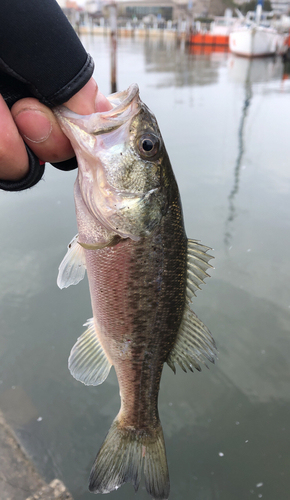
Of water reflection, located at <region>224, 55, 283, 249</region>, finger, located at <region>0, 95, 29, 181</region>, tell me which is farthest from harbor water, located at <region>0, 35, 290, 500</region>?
finger, located at <region>0, 95, 29, 181</region>

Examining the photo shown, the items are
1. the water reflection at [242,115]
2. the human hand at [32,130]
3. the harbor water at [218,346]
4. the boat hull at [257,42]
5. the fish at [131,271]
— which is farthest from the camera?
the boat hull at [257,42]

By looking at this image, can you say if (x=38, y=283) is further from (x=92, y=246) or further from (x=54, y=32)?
(x=54, y=32)

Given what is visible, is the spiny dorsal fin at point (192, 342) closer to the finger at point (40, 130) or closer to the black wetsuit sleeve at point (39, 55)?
the finger at point (40, 130)

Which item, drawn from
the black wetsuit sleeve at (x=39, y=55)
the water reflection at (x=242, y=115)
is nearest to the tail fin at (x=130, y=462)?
the black wetsuit sleeve at (x=39, y=55)

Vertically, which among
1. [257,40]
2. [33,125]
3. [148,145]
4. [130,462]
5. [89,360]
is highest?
[257,40]

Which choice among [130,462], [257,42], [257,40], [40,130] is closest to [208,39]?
[257,42]

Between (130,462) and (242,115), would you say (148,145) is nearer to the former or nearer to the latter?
(130,462)
